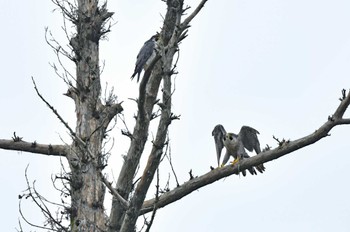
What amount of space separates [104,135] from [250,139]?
226 cm

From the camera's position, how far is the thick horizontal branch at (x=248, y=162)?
6.32 meters

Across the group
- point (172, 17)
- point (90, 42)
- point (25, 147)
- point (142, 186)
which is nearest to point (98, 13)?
point (90, 42)

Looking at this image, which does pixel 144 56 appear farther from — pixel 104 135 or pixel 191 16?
pixel 191 16

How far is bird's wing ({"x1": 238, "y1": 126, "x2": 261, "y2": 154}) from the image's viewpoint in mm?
9930

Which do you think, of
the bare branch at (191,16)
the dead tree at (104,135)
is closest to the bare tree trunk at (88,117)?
the dead tree at (104,135)

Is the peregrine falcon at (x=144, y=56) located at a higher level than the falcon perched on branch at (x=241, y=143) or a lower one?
higher

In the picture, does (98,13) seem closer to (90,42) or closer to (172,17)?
(90,42)

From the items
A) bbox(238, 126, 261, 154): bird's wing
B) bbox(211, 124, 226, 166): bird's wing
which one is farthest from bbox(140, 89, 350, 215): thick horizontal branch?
bbox(211, 124, 226, 166): bird's wing

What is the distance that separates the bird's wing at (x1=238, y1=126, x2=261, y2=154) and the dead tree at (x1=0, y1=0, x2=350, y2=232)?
6.71 feet

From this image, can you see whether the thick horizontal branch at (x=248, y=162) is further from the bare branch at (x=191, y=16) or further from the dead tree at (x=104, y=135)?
the bare branch at (x=191, y=16)

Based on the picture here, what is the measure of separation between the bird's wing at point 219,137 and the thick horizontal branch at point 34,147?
2.50 meters

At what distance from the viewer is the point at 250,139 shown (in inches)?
393

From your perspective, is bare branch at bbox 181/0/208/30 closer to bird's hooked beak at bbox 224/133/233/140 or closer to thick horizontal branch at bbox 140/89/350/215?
thick horizontal branch at bbox 140/89/350/215

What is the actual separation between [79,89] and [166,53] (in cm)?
386
